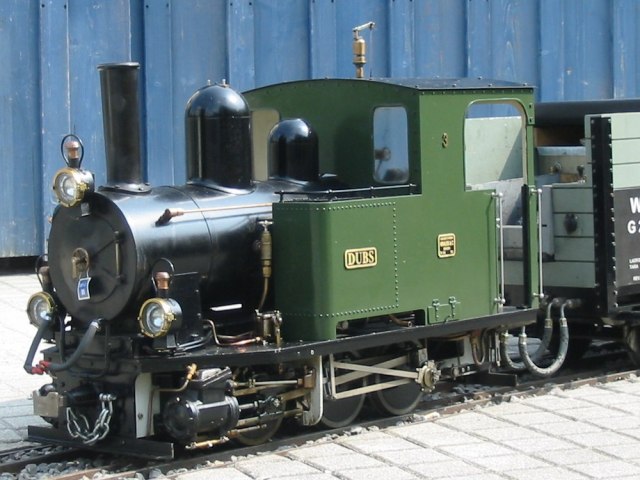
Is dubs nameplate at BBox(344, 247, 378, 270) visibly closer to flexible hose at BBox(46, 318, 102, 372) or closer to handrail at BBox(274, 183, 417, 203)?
handrail at BBox(274, 183, 417, 203)

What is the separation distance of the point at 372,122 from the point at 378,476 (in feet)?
8.81

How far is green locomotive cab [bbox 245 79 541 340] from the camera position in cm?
799

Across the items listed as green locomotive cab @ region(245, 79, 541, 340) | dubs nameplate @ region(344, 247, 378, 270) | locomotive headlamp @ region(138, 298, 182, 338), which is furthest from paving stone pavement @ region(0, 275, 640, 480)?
dubs nameplate @ region(344, 247, 378, 270)

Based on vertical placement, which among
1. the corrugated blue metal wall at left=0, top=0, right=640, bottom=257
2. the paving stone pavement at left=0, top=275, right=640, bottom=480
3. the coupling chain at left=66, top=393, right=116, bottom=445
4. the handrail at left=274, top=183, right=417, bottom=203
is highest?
the corrugated blue metal wall at left=0, top=0, right=640, bottom=257

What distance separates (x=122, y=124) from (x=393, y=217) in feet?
6.30

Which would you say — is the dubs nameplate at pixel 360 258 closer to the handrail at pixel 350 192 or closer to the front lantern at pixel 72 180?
the handrail at pixel 350 192

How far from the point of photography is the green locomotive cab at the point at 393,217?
26.2ft

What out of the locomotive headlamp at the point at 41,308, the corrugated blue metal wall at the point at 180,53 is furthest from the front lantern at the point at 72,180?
the corrugated blue metal wall at the point at 180,53

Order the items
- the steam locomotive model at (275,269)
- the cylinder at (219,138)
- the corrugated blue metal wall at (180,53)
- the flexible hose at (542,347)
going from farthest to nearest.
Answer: the corrugated blue metal wall at (180,53), the flexible hose at (542,347), the cylinder at (219,138), the steam locomotive model at (275,269)

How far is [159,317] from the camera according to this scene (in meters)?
7.36

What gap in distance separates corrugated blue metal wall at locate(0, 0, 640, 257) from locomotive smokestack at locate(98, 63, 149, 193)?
24.1 feet

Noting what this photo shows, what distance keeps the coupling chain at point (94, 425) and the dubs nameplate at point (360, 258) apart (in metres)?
1.74

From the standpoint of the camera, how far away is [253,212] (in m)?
8.19

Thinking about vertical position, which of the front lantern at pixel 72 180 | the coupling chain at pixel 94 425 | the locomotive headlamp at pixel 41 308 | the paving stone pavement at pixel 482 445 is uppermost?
the front lantern at pixel 72 180
